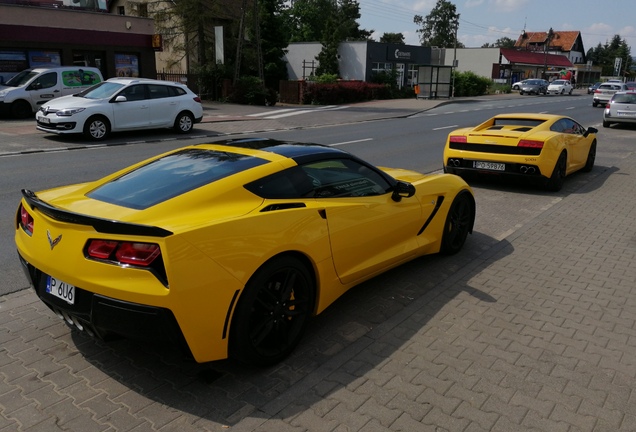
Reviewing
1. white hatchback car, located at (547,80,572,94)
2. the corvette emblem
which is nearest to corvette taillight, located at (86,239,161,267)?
the corvette emblem

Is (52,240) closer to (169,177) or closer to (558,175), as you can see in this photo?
(169,177)

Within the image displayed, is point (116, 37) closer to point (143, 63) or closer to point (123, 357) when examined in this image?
point (143, 63)

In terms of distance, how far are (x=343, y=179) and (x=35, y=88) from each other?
60.5 ft

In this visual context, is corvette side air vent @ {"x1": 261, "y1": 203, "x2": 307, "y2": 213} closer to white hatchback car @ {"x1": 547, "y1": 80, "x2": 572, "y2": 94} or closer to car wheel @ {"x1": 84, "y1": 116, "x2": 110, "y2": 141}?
car wheel @ {"x1": 84, "y1": 116, "x2": 110, "y2": 141}

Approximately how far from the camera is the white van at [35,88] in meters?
19.0

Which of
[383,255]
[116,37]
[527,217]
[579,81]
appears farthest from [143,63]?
[579,81]

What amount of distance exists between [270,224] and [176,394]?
46.3 inches

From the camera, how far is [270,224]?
3.52 m

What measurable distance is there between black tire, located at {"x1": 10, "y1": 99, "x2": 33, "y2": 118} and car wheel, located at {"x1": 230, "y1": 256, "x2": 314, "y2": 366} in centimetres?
1888

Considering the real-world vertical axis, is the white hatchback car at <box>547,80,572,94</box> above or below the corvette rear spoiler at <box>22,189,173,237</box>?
above

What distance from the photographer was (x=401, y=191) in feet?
15.8

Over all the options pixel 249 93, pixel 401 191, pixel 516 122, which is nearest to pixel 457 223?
pixel 401 191

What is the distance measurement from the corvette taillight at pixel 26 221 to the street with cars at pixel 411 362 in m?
0.81

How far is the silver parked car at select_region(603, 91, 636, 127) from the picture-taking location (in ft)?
70.7
